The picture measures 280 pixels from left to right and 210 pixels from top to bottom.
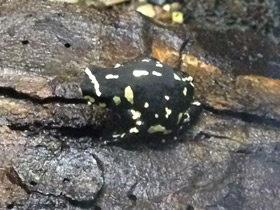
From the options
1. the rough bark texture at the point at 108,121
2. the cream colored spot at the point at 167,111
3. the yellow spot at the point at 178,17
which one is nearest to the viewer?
the rough bark texture at the point at 108,121

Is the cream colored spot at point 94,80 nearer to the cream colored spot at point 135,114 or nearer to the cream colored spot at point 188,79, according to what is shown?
the cream colored spot at point 135,114

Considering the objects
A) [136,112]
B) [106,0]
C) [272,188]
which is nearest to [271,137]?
[272,188]

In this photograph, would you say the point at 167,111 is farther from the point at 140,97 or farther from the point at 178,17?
the point at 178,17

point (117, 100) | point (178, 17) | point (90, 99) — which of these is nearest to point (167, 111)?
point (117, 100)

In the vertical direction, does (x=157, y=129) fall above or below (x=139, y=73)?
below

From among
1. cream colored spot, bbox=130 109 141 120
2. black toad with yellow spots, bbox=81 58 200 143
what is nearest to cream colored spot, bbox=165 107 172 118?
black toad with yellow spots, bbox=81 58 200 143

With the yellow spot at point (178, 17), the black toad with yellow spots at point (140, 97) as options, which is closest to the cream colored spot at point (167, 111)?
the black toad with yellow spots at point (140, 97)
